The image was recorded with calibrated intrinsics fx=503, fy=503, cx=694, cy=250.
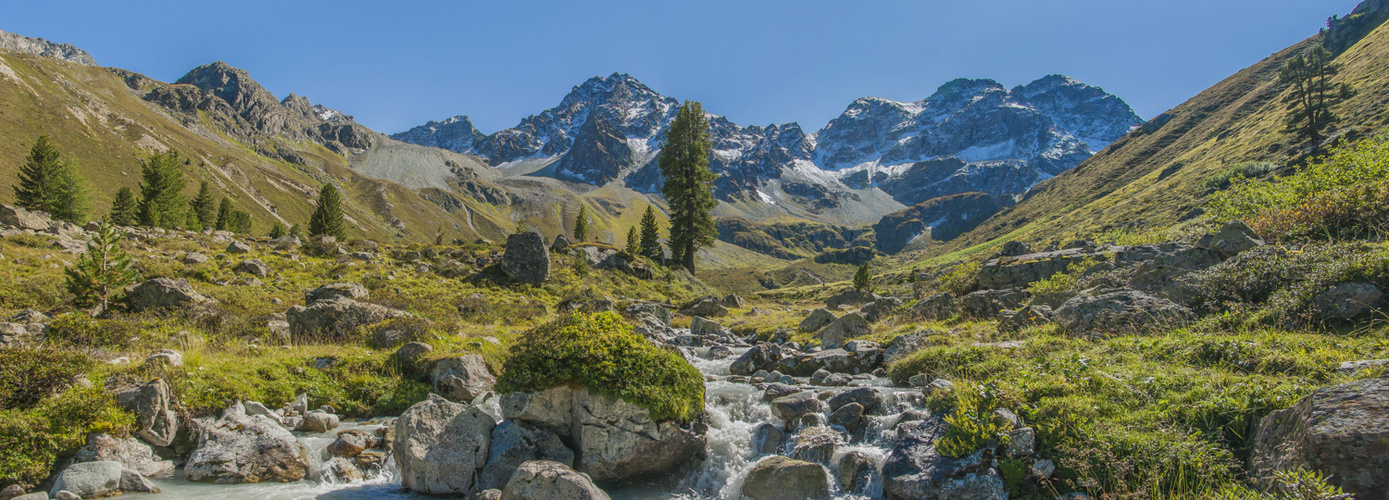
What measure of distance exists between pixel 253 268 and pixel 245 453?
65.8ft

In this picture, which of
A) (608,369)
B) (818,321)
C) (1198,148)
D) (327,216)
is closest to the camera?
(608,369)

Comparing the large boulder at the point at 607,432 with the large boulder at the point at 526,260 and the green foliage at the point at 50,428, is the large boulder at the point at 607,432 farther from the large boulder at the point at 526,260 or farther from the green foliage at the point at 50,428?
the large boulder at the point at 526,260

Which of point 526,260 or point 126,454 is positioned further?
point 526,260

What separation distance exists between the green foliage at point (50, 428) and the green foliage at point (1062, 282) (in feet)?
75.2

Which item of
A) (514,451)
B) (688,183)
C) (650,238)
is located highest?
(688,183)

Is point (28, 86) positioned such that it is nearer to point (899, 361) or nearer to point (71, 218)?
point (71, 218)

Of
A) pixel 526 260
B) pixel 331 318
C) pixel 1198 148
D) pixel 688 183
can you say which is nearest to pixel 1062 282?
pixel 331 318

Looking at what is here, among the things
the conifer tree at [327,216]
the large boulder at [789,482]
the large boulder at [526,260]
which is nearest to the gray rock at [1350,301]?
the large boulder at [789,482]

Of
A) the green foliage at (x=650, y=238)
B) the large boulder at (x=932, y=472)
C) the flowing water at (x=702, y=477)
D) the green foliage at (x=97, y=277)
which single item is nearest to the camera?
the large boulder at (x=932, y=472)

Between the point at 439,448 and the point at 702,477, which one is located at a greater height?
the point at 439,448

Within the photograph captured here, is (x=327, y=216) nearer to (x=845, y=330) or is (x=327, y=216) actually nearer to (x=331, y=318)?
(x=331, y=318)

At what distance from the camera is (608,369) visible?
8.82m

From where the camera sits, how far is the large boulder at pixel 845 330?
65.5 ft

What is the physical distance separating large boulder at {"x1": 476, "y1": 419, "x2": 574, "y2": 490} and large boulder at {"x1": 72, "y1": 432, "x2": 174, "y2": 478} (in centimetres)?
519
